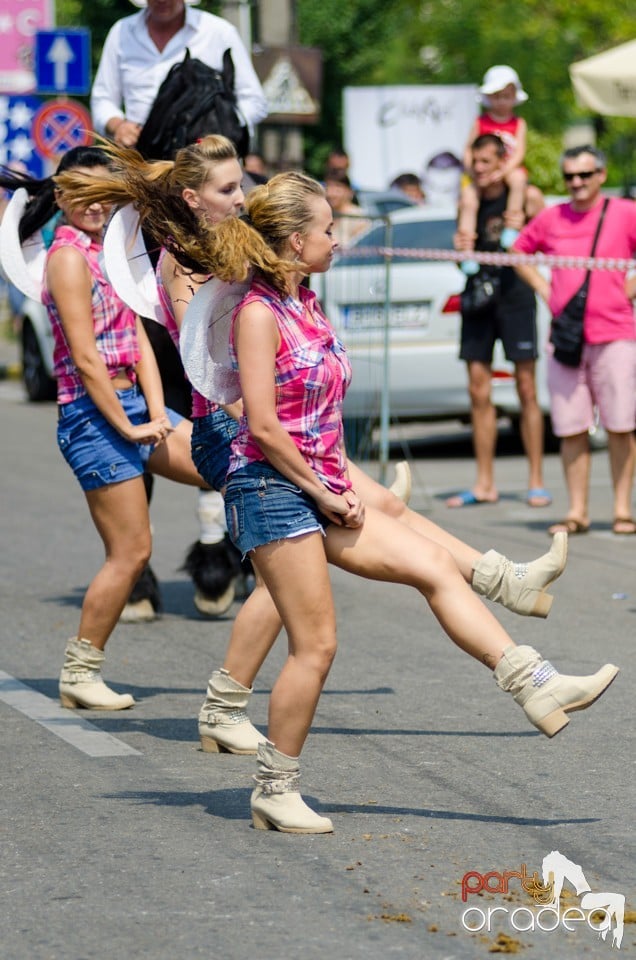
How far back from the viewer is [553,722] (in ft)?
15.6

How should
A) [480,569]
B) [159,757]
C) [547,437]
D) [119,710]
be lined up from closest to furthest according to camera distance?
[480,569] → [159,757] → [119,710] → [547,437]

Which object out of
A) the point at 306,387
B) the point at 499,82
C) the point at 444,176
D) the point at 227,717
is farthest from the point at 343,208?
the point at 306,387

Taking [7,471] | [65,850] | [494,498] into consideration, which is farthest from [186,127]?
[7,471]

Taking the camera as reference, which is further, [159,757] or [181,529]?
[181,529]

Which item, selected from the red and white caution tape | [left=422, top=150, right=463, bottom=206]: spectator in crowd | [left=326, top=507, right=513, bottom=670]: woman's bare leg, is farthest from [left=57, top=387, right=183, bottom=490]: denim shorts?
[left=422, top=150, right=463, bottom=206]: spectator in crowd

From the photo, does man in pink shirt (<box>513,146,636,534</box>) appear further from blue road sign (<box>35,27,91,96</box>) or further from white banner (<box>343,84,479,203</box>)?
white banner (<box>343,84,479,203</box>)

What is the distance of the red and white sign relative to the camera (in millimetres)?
24625

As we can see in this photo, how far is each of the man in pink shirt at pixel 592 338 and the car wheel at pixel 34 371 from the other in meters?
9.34

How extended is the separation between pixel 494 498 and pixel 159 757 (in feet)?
20.2

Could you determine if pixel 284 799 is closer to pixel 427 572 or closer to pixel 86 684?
pixel 427 572

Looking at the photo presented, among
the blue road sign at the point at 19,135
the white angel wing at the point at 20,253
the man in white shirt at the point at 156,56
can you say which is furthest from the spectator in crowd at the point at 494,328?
the blue road sign at the point at 19,135

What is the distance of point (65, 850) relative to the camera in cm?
477

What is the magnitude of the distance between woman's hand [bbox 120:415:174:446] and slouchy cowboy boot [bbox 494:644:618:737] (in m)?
2.13

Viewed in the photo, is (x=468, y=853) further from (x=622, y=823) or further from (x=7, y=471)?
(x=7, y=471)
